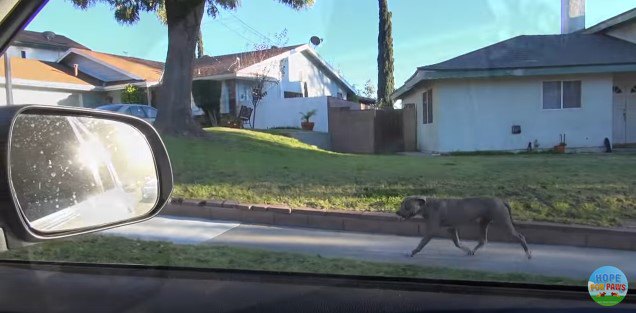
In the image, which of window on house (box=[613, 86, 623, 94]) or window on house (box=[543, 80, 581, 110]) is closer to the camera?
window on house (box=[613, 86, 623, 94])

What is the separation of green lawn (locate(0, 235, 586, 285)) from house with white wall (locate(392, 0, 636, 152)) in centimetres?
150

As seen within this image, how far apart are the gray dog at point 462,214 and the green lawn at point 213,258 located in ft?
1.83

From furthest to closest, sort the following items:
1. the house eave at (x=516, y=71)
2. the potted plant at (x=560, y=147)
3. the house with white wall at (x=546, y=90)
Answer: the potted plant at (x=560, y=147)
the house eave at (x=516, y=71)
the house with white wall at (x=546, y=90)

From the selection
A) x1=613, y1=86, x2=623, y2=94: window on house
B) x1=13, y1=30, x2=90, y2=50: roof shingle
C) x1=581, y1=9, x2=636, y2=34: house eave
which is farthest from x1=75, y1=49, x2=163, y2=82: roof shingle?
x1=613, y1=86, x2=623, y2=94: window on house

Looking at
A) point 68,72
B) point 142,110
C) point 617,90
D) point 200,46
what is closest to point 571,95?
point 617,90

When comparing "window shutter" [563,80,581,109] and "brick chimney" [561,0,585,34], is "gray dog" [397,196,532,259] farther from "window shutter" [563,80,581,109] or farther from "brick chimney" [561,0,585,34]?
"window shutter" [563,80,581,109]

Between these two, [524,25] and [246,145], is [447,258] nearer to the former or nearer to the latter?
[524,25]

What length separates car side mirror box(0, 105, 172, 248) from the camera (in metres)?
1.89

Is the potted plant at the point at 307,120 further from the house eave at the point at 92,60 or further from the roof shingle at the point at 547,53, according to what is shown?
the house eave at the point at 92,60

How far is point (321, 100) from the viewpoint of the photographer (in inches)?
206

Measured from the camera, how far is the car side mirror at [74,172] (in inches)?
74.4

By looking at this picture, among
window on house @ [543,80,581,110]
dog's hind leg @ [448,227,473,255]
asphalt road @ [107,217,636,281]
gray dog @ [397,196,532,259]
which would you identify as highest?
window on house @ [543,80,581,110]

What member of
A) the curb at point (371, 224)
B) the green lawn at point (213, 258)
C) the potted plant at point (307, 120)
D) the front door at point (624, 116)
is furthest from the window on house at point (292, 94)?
the front door at point (624, 116)

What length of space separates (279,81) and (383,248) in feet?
5.72
